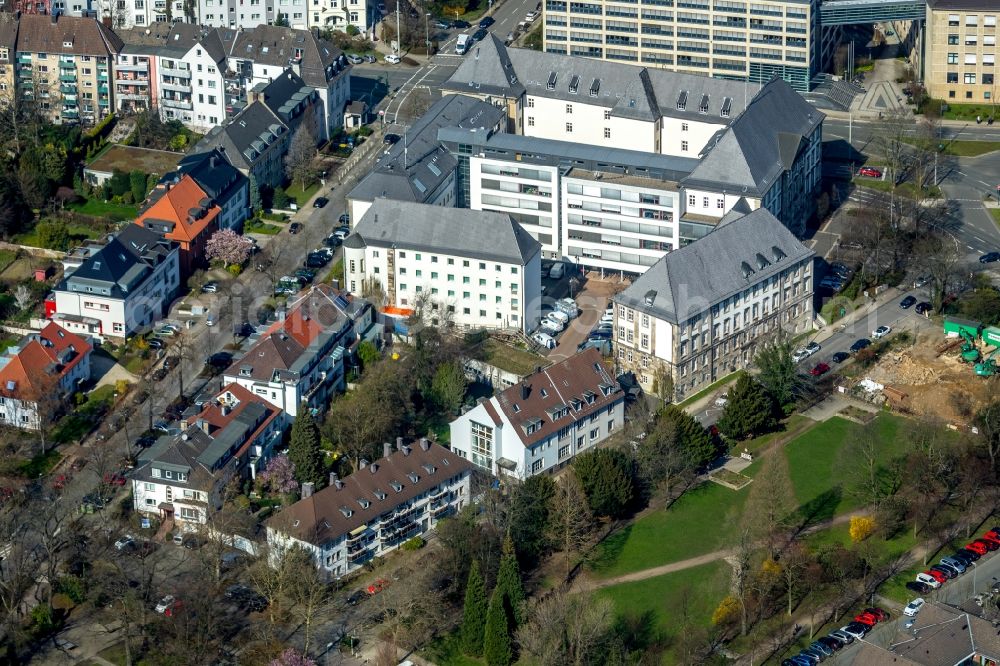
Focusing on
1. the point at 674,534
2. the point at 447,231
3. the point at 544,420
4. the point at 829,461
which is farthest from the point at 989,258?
the point at 674,534

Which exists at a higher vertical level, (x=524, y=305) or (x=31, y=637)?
(x=524, y=305)

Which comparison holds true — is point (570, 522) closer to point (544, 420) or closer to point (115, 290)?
point (544, 420)

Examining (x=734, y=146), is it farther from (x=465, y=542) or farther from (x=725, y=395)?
(x=465, y=542)

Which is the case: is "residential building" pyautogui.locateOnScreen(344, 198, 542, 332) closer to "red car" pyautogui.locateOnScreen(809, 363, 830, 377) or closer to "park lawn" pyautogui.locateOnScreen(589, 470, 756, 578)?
"red car" pyautogui.locateOnScreen(809, 363, 830, 377)

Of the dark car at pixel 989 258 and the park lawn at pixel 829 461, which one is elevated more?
the dark car at pixel 989 258

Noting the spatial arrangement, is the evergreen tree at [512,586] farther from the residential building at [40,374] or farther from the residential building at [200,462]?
the residential building at [40,374]

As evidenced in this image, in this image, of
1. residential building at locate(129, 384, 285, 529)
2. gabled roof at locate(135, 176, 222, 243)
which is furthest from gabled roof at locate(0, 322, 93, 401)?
gabled roof at locate(135, 176, 222, 243)

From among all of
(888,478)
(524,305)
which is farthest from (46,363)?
(888,478)

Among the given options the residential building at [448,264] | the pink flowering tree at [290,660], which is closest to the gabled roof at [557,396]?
the residential building at [448,264]
